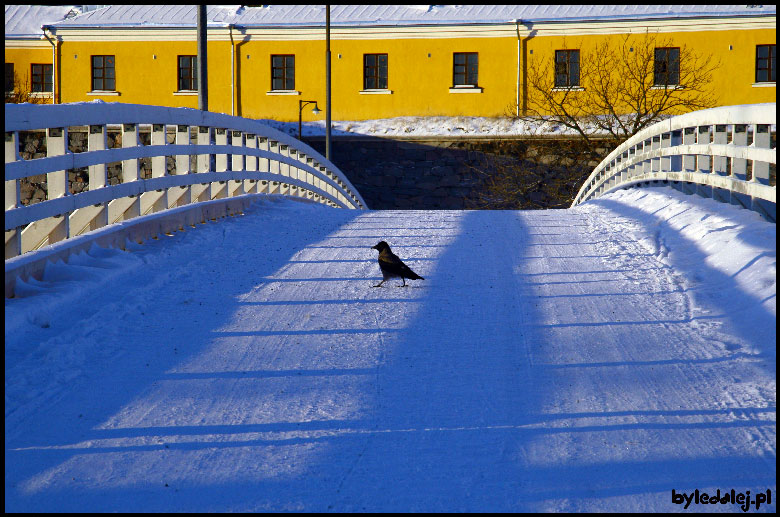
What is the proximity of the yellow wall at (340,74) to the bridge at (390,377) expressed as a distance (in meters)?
28.2

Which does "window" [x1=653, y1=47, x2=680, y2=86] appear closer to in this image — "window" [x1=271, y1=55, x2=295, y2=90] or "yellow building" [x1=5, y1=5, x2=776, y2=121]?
"yellow building" [x1=5, y1=5, x2=776, y2=121]

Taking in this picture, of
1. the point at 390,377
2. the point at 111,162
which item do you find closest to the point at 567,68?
the point at 111,162

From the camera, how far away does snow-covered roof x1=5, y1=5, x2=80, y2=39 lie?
39250mm

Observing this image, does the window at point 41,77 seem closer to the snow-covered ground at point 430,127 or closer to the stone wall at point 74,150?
the stone wall at point 74,150

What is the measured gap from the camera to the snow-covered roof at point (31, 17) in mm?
39250

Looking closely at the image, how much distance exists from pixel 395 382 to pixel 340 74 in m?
33.8

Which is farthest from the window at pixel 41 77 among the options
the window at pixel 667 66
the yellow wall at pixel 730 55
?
the window at pixel 667 66

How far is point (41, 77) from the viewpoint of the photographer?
39906 millimetres

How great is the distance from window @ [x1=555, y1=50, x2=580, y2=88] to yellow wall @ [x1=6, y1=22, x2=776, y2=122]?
1.20ft

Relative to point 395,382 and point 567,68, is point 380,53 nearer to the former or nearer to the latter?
point 567,68

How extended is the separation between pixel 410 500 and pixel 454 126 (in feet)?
111

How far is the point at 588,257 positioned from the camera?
9422 mm

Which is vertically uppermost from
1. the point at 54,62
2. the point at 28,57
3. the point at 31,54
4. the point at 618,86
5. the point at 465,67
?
the point at 31,54

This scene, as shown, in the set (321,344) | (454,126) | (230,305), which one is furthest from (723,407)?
(454,126)
